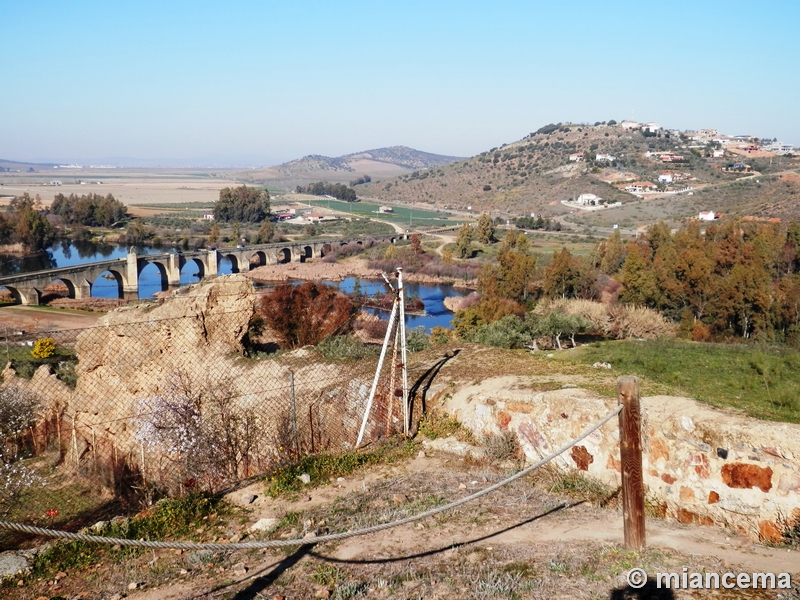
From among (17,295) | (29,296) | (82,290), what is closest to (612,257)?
(82,290)

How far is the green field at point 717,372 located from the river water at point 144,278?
29.8 meters

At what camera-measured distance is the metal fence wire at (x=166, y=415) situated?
26.6 feet

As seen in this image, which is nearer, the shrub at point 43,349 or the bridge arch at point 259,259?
the shrub at point 43,349

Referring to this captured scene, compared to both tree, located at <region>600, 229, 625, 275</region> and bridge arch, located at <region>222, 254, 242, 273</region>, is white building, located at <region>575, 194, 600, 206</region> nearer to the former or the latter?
tree, located at <region>600, 229, 625, 275</region>

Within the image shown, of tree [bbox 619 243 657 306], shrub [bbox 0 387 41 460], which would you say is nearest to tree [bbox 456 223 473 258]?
tree [bbox 619 243 657 306]

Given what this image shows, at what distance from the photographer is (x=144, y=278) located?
65.0 meters

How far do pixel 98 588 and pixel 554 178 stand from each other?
404ft

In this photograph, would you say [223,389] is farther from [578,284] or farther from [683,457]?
[578,284]

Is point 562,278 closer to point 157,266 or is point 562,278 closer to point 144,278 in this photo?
point 157,266

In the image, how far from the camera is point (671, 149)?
133500 millimetres

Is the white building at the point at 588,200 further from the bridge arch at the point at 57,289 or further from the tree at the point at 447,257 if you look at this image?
the bridge arch at the point at 57,289

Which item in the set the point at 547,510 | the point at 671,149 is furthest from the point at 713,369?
the point at 671,149

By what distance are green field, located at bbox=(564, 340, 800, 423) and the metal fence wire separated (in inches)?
147

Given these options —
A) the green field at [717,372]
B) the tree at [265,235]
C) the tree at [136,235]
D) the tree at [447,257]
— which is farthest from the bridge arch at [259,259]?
the green field at [717,372]
